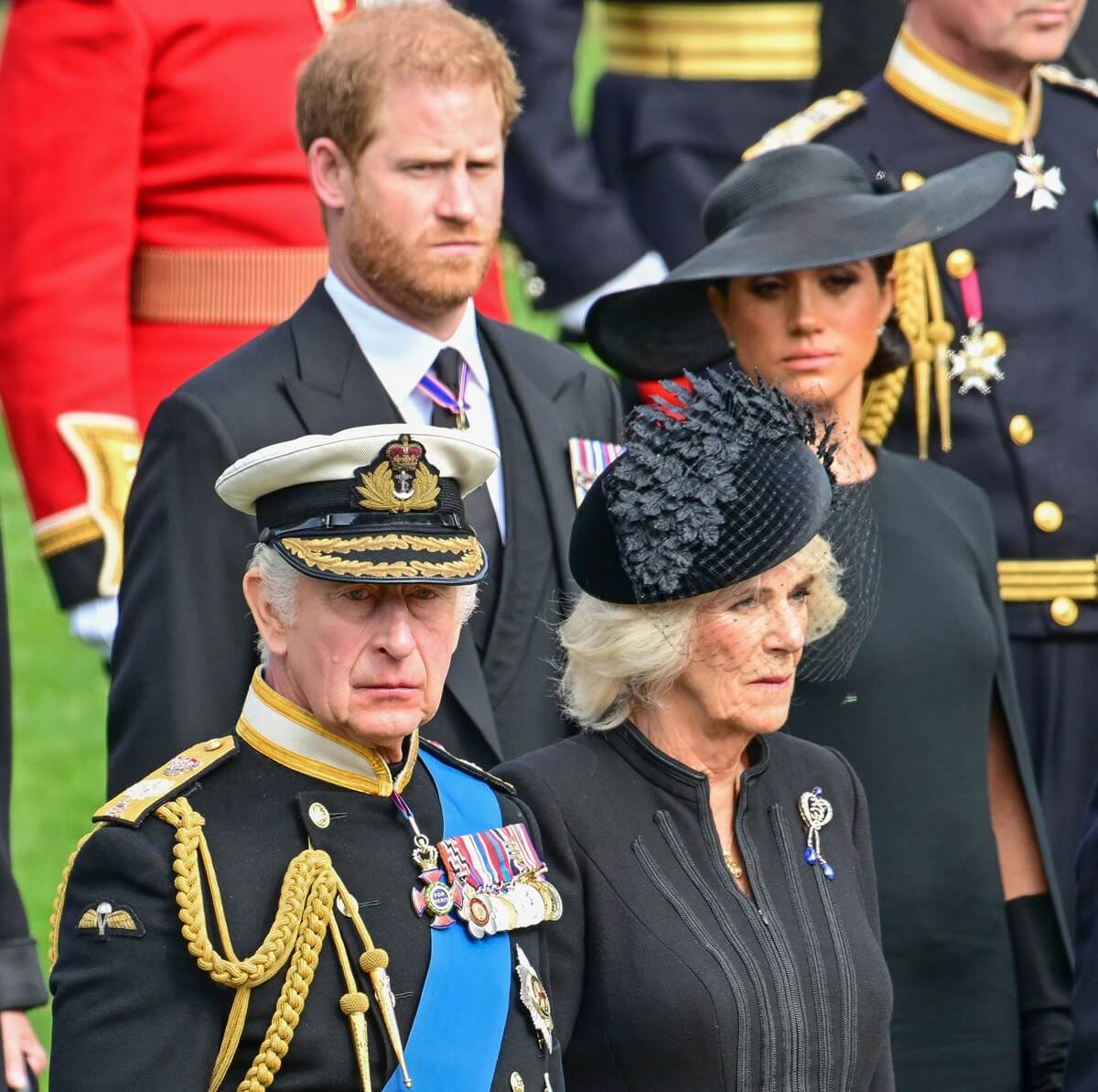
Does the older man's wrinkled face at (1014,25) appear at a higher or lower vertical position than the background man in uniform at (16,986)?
higher

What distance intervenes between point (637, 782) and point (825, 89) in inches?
112

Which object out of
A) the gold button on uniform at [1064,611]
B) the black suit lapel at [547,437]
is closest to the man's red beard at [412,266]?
the black suit lapel at [547,437]

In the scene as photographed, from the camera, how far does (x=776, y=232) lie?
5.07m

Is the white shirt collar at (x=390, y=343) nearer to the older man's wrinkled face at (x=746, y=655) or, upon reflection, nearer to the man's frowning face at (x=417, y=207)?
the man's frowning face at (x=417, y=207)

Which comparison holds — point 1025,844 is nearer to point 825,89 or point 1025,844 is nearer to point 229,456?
point 229,456

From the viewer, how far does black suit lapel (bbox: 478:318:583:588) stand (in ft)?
15.2

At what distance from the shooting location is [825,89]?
254 inches

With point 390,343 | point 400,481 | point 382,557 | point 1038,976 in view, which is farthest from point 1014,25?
point 382,557

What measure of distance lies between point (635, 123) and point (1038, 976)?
9.83ft

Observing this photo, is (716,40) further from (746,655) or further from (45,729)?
(45,729)

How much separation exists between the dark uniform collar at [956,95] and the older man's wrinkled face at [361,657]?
236 cm

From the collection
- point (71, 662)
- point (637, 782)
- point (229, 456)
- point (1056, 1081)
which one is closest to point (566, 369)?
point (229, 456)

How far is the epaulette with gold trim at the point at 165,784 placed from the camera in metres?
3.44

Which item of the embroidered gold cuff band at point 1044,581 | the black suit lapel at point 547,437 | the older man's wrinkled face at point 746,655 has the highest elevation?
the black suit lapel at point 547,437
